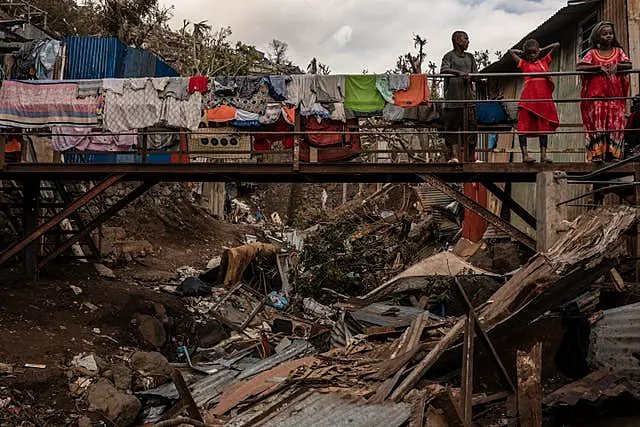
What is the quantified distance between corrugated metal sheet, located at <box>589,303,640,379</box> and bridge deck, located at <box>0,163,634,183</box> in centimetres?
293

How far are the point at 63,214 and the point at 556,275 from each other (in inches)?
310

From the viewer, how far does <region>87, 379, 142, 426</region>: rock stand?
735 cm

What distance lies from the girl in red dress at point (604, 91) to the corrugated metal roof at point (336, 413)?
4.56 meters

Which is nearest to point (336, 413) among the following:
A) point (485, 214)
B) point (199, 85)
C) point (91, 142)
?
point (485, 214)

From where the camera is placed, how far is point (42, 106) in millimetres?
9102

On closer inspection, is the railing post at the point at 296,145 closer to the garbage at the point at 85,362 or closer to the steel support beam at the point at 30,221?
the garbage at the point at 85,362

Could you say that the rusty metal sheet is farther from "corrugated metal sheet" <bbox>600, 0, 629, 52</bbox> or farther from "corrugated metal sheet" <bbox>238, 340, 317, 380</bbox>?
"corrugated metal sheet" <bbox>600, 0, 629, 52</bbox>

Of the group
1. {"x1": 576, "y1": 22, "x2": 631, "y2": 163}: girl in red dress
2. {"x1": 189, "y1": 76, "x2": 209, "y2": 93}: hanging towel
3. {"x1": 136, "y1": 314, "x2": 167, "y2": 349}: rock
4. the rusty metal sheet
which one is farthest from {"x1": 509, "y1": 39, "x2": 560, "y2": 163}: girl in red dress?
{"x1": 136, "y1": 314, "x2": 167, "y2": 349}: rock

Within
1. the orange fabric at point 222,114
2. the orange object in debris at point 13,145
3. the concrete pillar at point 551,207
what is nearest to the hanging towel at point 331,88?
the orange fabric at point 222,114

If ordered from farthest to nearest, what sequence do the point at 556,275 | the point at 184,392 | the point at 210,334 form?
the point at 210,334 < the point at 556,275 < the point at 184,392

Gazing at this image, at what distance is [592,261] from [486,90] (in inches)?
477

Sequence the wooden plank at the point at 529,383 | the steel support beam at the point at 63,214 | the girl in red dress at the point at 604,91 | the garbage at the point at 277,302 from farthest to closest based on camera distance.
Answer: the garbage at the point at 277,302 → the steel support beam at the point at 63,214 → the girl in red dress at the point at 604,91 → the wooden plank at the point at 529,383

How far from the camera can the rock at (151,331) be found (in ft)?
33.4

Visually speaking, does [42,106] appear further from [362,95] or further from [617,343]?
[617,343]
